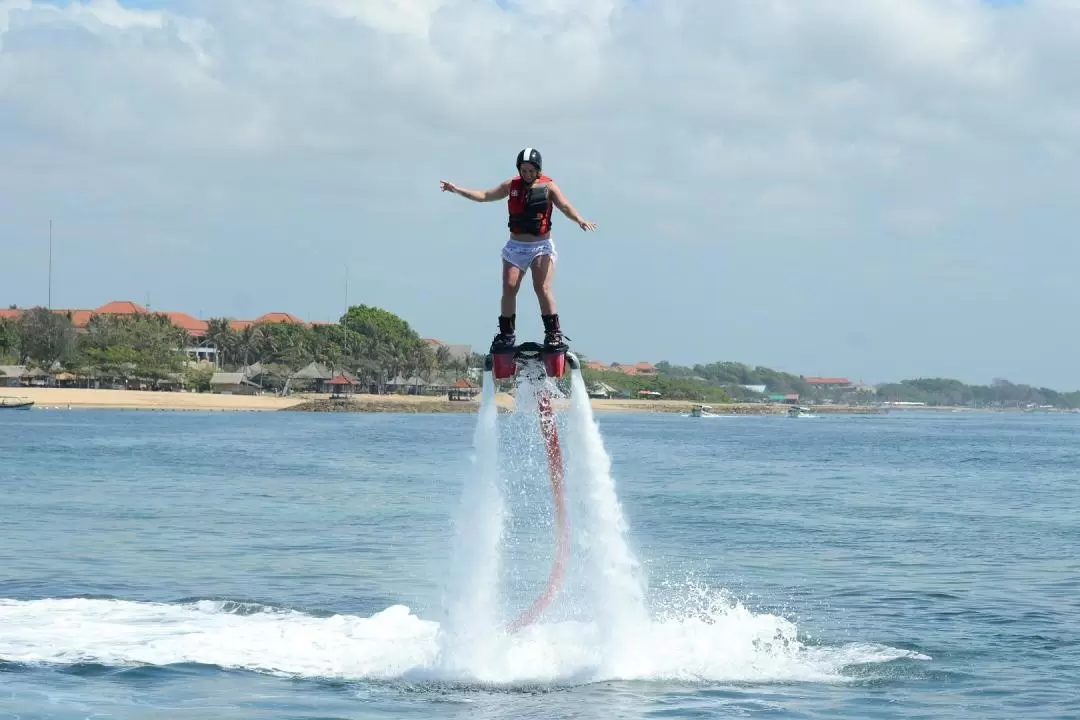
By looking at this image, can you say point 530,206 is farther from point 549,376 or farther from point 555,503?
point 555,503

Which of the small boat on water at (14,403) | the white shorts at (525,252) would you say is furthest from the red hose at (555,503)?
the small boat on water at (14,403)

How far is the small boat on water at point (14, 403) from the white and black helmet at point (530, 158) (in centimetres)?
16020

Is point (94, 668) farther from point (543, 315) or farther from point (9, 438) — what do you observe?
point (9, 438)

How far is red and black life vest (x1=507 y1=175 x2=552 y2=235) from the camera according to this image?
1778 cm

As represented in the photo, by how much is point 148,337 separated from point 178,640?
177 metres

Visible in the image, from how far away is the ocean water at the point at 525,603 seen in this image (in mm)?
19688

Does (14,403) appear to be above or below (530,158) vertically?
below

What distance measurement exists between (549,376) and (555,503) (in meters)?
2.62

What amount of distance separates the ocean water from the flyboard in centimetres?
26

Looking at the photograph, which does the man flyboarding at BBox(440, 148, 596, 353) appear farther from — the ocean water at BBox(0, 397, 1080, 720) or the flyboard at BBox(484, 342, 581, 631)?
the ocean water at BBox(0, 397, 1080, 720)

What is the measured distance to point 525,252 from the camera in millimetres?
18047

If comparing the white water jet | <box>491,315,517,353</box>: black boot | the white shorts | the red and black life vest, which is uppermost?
the red and black life vest

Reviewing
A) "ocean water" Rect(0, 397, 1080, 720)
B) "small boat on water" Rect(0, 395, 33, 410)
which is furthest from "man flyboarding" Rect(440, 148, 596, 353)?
"small boat on water" Rect(0, 395, 33, 410)

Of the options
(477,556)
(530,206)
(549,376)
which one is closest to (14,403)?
(477,556)
